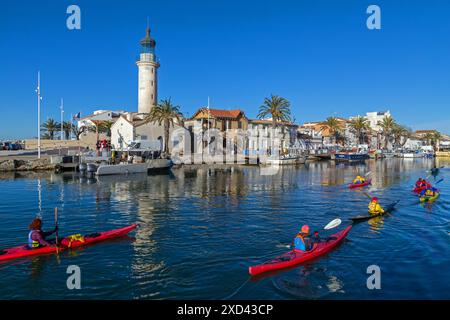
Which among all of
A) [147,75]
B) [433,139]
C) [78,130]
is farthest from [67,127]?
[433,139]

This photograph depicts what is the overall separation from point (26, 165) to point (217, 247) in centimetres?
4342

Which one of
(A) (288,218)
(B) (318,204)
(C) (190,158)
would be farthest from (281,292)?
(C) (190,158)

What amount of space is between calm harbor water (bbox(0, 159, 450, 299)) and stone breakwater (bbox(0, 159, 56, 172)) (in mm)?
18636

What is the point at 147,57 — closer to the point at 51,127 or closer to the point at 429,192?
the point at 51,127

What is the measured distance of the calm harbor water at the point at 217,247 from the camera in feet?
39.5

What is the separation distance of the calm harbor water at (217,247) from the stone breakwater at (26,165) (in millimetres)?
18636

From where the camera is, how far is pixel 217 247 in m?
16.4

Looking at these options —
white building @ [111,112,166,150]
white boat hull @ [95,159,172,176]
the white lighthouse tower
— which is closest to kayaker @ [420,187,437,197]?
→ white boat hull @ [95,159,172,176]

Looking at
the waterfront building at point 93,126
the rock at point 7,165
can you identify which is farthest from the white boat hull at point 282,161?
the rock at point 7,165

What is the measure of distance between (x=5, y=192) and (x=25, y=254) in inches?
812

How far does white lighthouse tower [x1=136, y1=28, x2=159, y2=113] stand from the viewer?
82.1m

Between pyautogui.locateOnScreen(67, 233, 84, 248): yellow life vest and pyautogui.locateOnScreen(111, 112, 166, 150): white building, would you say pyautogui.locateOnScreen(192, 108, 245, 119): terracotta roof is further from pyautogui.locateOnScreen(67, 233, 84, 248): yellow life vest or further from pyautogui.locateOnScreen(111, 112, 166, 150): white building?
pyautogui.locateOnScreen(67, 233, 84, 248): yellow life vest

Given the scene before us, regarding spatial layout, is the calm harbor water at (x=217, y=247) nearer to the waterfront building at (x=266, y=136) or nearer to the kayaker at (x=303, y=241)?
the kayaker at (x=303, y=241)
